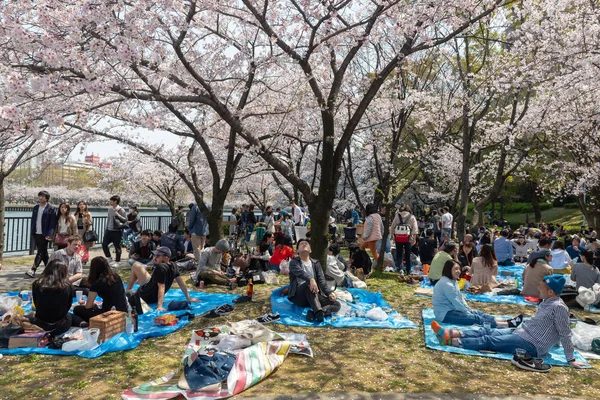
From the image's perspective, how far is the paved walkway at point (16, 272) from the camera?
8.65m

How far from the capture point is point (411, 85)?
49.2 feet

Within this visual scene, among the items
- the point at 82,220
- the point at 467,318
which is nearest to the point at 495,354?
the point at 467,318

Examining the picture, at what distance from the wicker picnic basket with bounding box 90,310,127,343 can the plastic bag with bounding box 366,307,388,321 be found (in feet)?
11.1

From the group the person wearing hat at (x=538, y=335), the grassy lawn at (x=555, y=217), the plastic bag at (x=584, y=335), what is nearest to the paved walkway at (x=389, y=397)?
the person wearing hat at (x=538, y=335)

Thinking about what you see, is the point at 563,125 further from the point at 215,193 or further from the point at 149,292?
the point at 149,292

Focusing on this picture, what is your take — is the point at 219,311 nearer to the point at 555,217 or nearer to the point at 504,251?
the point at 504,251

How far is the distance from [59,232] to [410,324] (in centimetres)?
737

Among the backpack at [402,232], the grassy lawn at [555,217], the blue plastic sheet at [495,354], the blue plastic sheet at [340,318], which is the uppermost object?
the grassy lawn at [555,217]

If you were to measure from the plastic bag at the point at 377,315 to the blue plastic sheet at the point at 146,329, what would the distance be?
2.31 metres

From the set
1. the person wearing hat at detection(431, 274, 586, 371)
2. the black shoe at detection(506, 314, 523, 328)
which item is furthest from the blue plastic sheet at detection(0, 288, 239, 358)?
the black shoe at detection(506, 314, 523, 328)

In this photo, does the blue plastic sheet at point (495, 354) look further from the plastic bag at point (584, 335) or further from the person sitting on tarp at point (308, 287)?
the person sitting on tarp at point (308, 287)

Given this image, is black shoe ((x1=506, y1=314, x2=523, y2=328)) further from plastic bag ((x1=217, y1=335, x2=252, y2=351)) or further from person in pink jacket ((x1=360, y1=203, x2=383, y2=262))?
person in pink jacket ((x1=360, y1=203, x2=383, y2=262))

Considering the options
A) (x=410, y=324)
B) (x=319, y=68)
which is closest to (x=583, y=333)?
(x=410, y=324)

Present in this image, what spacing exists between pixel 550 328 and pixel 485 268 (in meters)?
4.02
